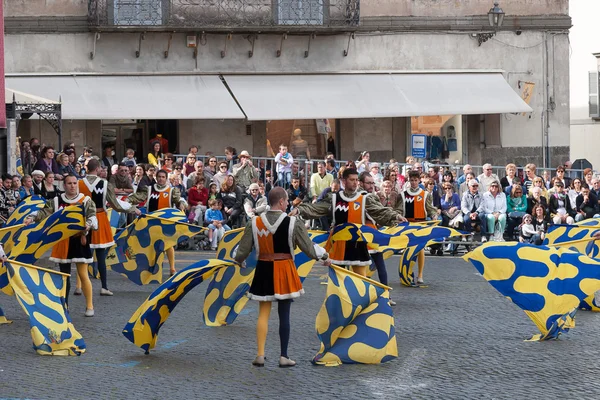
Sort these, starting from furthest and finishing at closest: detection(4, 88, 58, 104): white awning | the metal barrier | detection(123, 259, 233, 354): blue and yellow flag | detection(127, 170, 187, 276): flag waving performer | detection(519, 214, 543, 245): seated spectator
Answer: the metal barrier < detection(4, 88, 58, 104): white awning < detection(519, 214, 543, 245): seated spectator < detection(127, 170, 187, 276): flag waving performer < detection(123, 259, 233, 354): blue and yellow flag

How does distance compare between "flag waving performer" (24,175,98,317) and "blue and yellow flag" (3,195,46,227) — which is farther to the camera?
"blue and yellow flag" (3,195,46,227)

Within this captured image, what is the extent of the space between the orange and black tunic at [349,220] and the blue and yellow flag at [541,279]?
1643mm

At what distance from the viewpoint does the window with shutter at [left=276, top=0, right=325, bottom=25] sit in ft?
102

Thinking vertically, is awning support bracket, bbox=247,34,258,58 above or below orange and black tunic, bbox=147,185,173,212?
above

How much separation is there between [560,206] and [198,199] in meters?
6.64

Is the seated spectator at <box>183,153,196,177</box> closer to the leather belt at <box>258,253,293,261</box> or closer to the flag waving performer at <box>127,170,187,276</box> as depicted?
the flag waving performer at <box>127,170,187,276</box>

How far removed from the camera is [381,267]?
14.4m

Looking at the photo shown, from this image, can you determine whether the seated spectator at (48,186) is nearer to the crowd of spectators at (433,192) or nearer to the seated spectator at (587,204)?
the crowd of spectators at (433,192)

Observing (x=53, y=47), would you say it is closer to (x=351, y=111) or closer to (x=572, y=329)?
(x=351, y=111)

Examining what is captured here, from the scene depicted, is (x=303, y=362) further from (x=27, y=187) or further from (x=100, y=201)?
(x=27, y=187)

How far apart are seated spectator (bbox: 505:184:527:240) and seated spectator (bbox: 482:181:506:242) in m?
0.25

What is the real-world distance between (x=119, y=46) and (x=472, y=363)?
21337 mm

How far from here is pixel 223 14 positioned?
30.8 meters

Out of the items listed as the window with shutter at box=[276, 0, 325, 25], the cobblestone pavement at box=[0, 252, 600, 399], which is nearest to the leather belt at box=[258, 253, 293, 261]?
the cobblestone pavement at box=[0, 252, 600, 399]
